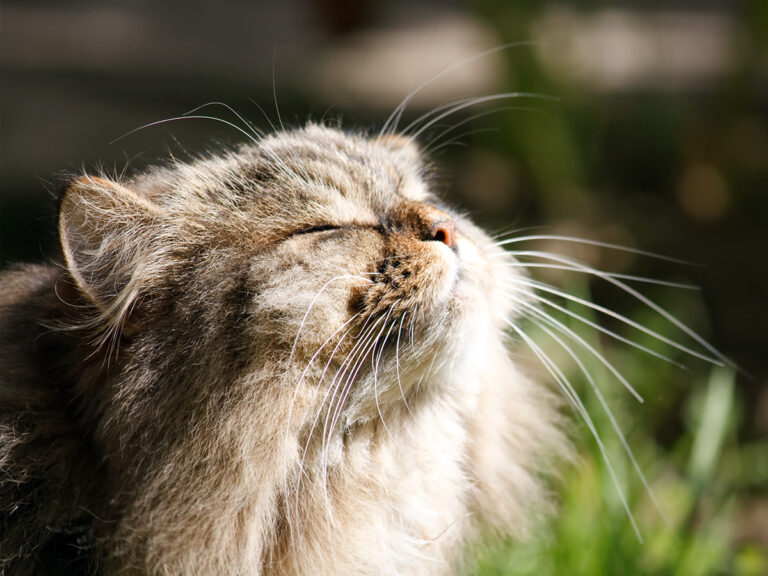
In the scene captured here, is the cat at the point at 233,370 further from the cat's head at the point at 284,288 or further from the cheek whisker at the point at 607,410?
the cheek whisker at the point at 607,410

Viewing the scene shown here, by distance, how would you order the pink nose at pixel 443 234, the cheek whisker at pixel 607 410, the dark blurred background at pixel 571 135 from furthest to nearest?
1. the dark blurred background at pixel 571 135
2. the cheek whisker at pixel 607 410
3. the pink nose at pixel 443 234

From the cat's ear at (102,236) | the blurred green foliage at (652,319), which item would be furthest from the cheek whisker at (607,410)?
the cat's ear at (102,236)

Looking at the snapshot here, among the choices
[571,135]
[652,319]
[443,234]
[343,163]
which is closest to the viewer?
[443,234]

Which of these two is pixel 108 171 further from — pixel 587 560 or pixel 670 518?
pixel 670 518

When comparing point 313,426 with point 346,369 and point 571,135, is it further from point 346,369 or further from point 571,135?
point 571,135

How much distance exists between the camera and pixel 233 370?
5.47 feet

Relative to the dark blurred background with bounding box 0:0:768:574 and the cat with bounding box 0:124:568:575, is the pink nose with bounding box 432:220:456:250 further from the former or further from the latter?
the dark blurred background with bounding box 0:0:768:574

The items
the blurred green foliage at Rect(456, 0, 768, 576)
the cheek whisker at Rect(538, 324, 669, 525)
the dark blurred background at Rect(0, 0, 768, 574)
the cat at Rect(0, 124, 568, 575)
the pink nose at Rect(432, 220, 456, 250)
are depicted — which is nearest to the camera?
the cat at Rect(0, 124, 568, 575)

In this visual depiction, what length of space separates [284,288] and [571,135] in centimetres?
406

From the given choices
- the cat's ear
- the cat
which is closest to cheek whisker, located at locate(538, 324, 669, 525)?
the cat

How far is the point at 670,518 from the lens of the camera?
2.98 metres

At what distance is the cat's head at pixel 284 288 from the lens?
1662 millimetres

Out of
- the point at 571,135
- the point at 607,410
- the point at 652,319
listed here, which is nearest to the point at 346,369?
the point at 607,410

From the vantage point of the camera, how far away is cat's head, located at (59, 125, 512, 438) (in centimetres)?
166
